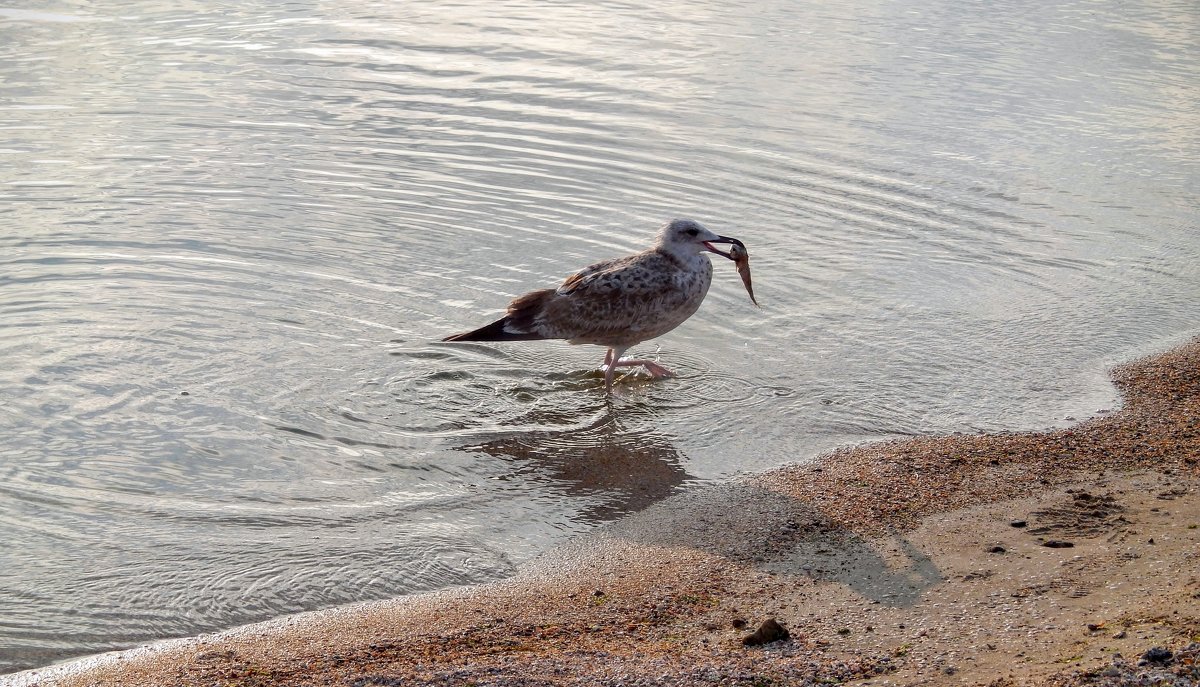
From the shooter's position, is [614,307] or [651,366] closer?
[614,307]

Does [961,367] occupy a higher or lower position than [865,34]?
lower

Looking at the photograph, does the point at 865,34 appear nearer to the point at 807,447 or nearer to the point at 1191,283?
the point at 1191,283

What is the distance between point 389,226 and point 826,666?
24.7 ft

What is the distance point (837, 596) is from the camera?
5371 millimetres

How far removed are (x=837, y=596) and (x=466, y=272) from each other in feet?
18.2

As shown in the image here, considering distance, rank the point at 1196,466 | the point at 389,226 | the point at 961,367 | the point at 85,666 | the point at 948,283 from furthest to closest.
→ the point at 389,226
the point at 948,283
the point at 961,367
the point at 1196,466
the point at 85,666

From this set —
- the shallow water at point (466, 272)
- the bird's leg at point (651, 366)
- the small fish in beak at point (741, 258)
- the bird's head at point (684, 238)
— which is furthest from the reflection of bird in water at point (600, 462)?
the small fish in beak at point (741, 258)

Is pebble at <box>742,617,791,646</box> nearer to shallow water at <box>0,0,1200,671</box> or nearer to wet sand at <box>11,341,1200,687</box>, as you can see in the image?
wet sand at <box>11,341,1200,687</box>

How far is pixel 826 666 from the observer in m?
4.53

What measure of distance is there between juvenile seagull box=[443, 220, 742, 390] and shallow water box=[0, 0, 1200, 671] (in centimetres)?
33

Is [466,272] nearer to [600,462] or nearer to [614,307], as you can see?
[614,307]

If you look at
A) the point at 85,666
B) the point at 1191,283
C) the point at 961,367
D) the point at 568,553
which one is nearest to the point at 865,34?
the point at 1191,283

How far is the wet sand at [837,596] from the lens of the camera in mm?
4520

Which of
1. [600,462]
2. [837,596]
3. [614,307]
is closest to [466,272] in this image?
[614,307]
